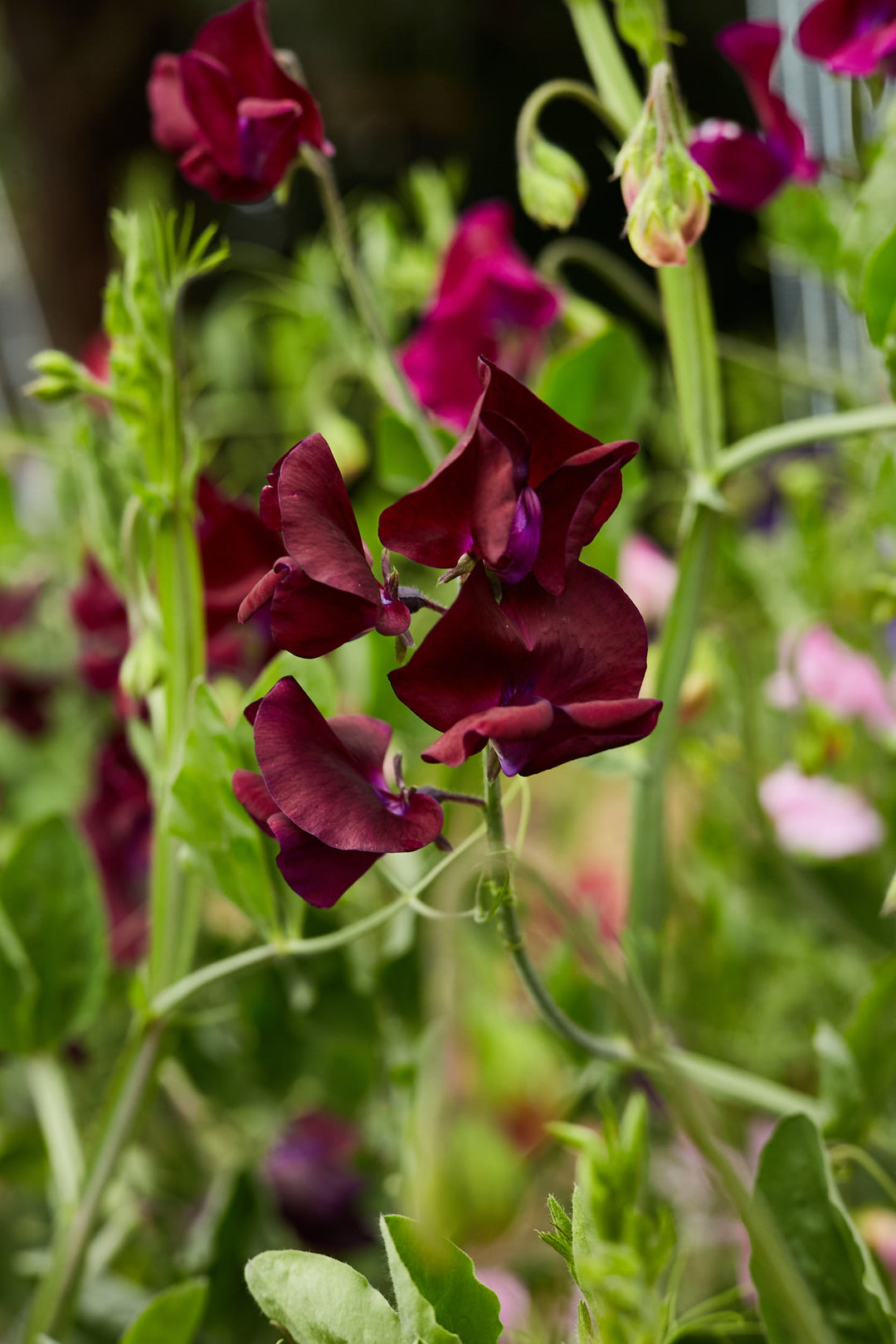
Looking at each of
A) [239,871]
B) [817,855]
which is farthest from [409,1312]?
[817,855]

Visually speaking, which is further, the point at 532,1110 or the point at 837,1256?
the point at 532,1110

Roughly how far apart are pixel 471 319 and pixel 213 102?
123 mm

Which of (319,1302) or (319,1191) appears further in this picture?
(319,1191)

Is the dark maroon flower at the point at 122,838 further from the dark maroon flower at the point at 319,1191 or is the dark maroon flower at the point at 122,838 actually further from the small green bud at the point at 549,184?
the small green bud at the point at 549,184

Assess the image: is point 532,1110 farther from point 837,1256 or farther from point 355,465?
Result: point 355,465

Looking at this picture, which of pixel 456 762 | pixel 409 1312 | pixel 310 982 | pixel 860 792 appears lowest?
pixel 860 792

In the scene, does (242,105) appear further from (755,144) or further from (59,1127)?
(59,1127)

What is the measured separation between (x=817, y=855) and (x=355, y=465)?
0.93ft

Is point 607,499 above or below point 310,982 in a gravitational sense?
above

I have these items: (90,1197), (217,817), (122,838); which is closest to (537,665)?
(217,817)

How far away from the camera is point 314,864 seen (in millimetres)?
200

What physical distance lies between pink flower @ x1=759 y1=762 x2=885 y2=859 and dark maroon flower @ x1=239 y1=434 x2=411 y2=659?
0.31 meters

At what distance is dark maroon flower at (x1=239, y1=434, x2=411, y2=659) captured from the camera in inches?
7.0

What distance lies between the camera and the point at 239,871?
10.6 inches
